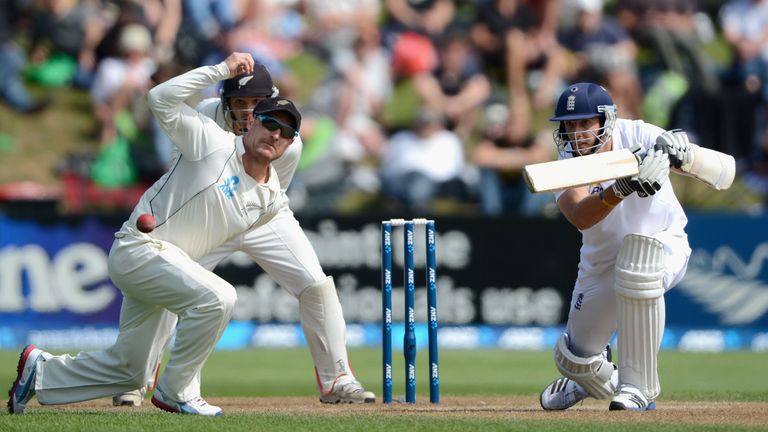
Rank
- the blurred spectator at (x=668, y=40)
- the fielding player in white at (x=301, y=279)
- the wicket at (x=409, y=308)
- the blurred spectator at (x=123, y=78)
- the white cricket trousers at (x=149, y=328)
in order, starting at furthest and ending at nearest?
the blurred spectator at (x=668, y=40) < the blurred spectator at (x=123, y=78) < the fielding player in white at (x=301, y=279) < the wicket at (x=409, y=308) < the white cricket trousers at (x=149, y=328)

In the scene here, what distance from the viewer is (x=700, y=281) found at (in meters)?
11.4

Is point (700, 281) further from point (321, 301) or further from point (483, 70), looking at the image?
point (321, 301)

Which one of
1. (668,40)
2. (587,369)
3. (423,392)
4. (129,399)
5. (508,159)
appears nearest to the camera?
(587,369)

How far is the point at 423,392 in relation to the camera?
26.4ft

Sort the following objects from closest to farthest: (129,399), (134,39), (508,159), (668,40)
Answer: (129,399)
(508,159)
(134,39)
(668,40)

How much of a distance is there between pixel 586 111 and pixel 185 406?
2.22 m

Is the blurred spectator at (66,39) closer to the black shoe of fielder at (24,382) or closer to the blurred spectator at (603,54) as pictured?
the blurred spectator at (603,54)

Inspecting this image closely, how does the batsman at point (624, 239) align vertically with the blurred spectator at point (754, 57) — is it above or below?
below

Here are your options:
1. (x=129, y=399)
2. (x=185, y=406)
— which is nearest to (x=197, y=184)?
(x=185, y=406)

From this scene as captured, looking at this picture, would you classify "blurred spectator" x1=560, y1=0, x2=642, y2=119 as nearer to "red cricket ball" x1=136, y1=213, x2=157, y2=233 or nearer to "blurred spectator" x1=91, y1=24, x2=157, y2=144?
"blurred spectator" x1=91, y1=24, x2=157, y2=144

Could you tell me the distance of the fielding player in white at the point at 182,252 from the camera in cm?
576

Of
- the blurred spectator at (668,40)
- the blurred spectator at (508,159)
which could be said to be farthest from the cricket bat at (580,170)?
the blurred spectator at (668,40)

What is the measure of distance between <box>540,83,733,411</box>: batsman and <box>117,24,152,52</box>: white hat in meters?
7.63

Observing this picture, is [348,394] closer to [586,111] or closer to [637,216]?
[637,216]
